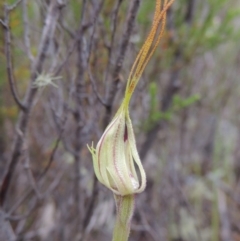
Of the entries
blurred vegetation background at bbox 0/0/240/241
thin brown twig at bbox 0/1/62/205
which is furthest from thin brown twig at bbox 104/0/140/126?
thin brown twig at bbox 0/1/62/205

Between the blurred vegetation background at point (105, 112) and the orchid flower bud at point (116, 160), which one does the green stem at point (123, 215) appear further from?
the blurred vegetation background at point (105, 112)

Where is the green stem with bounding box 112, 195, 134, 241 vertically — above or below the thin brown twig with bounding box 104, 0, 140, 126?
below

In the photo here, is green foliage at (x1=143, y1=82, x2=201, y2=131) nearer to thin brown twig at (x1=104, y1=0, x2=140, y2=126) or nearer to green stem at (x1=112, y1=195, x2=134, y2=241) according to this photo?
thin brown twig at (x1=104, y1=0, x2=140, y2=126)

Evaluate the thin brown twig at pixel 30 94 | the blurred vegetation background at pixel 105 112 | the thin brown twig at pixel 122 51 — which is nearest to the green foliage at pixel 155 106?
the blurred vegetation background at pixel 105 112

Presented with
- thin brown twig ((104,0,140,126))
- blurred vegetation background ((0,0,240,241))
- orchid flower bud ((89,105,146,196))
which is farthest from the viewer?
blurred vegetation background ((0,0,240,241))

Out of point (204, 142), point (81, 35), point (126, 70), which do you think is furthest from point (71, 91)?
point (204, 142)
